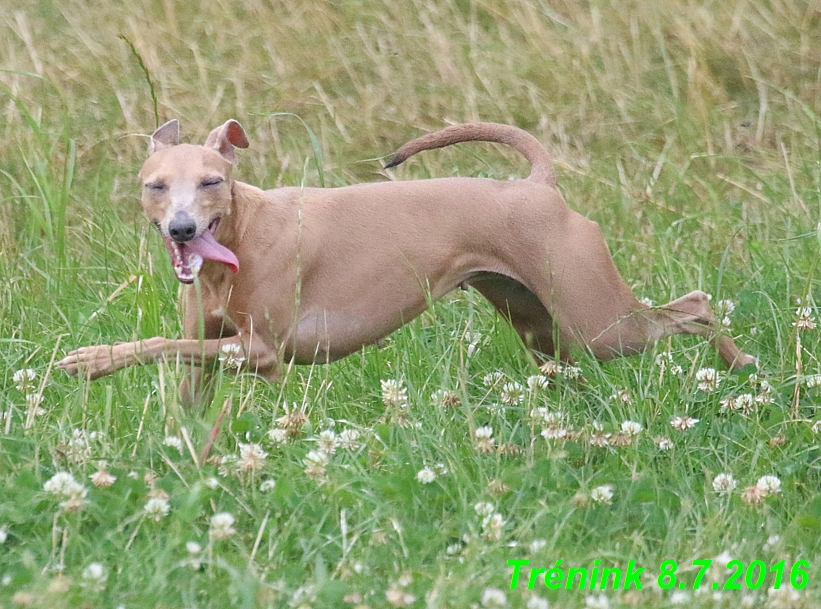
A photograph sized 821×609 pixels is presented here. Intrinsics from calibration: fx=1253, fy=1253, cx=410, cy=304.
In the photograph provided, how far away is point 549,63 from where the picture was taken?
7828 millimetres

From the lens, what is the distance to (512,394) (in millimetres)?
4098

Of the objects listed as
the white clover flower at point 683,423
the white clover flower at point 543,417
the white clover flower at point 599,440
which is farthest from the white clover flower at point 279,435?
the white clover flower at point 683,423

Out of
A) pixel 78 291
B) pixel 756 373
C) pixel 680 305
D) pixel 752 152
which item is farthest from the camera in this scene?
pixel 752 152

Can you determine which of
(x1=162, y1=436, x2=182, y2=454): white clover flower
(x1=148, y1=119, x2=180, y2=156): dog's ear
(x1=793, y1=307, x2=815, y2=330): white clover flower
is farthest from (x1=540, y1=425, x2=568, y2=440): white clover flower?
(x1=148, y1=119, x2=180, y2=156): dog's ear

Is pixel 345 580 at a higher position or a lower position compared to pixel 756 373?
higher

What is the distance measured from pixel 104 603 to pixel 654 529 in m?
1.38

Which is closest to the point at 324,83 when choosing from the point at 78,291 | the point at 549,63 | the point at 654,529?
the point at 549,63

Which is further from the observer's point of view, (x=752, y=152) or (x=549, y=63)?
(x=549, y=63)

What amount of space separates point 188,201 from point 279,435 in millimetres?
752

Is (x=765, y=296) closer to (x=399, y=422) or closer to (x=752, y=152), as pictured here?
(x=399, y=422)

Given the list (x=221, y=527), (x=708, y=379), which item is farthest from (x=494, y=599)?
(x=708, y=379)

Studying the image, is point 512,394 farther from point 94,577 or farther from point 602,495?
point 94,577

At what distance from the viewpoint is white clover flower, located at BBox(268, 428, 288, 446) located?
3.54 metres

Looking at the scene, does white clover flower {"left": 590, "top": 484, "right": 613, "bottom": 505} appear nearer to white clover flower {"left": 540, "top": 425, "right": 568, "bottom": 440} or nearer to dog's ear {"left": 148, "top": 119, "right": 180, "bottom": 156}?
white clover flower {"left": 540, "top": 425, "right": 568, "bottom": 440}
